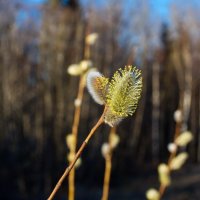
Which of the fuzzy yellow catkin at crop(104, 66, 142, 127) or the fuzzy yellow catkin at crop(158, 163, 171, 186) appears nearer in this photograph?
the fuzzy yellow catkin at crop(104, 66, 142, 127)

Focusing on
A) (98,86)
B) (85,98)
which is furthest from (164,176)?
(85,98)

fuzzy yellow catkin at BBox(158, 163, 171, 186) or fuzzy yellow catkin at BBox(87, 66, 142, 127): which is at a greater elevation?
fuzzy yellow catkin at BBox(87, 66, 142, 127)

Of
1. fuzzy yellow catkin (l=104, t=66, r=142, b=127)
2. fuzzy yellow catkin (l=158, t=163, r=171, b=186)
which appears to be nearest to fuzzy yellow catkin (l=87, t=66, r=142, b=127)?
fuzzy yellow catkin (l=104, t=66, r=142, b=127)

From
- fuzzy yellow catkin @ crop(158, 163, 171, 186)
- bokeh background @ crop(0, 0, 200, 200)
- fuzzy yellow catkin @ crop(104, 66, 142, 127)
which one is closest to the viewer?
fuzzy yellow catkin @ crop(104, 66, 142, 127)

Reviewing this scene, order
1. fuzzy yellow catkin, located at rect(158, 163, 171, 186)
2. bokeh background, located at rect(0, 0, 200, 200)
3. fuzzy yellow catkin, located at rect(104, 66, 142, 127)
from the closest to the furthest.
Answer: fuzzy yellow catkin, located at rect(104, 66, 142, 127) < fuzzy yellow catkin, located at rect(158, 163, 171, 186) < bokeh background, located at rect(0, 0, 200, 200)

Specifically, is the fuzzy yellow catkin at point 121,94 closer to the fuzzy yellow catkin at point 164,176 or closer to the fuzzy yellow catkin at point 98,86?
the fuzzy yellow catkin at point 98,86

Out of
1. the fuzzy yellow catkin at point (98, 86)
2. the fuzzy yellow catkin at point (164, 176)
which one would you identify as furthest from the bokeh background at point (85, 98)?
the fuzzy yellow catkin at point (98, 86)

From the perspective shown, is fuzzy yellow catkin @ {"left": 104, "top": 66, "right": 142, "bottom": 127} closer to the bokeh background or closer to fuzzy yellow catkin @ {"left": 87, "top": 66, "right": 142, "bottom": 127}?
fuzzy yellow catkin @ {"left": 87, "top": 66, "right": 142, "bottom": 127}

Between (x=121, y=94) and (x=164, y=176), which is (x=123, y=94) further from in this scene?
(x=164, y=176)
